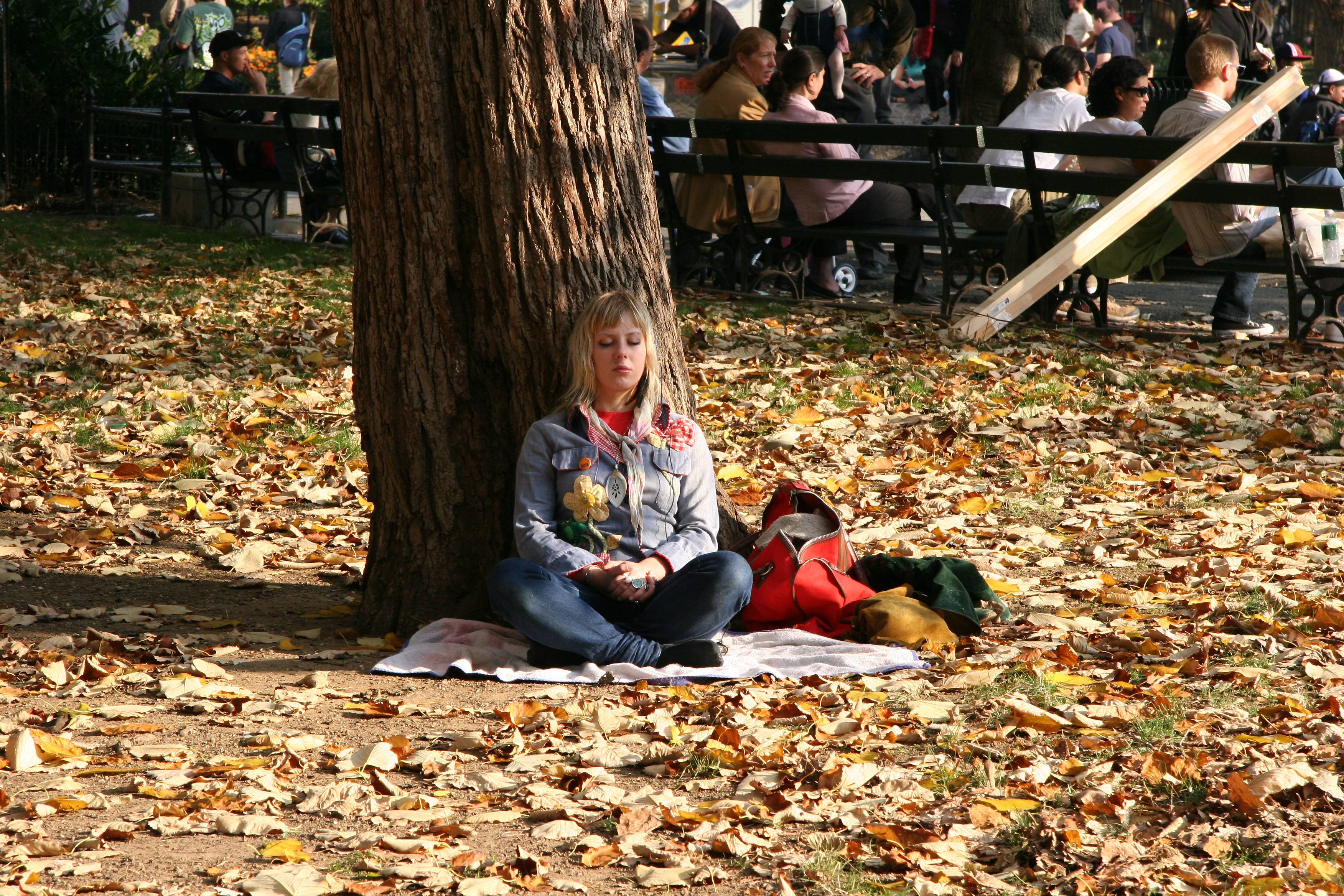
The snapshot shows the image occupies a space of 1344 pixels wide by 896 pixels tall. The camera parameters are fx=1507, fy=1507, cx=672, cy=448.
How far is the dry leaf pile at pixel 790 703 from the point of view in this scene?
2.90 m

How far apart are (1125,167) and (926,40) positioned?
996cm

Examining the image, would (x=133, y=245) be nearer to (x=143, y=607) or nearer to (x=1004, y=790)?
(x=143, y=607)

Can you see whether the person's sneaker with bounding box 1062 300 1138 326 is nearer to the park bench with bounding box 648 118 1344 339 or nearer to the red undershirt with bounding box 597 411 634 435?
the park bench with bounding box 648 118 1344 339

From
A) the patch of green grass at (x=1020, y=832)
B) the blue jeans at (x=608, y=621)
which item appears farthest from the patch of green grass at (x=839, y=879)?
the blue jeans at (x=608, y=621)

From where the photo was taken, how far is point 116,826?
304 centimetres

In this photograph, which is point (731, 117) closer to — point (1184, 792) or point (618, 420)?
point (618, 420)

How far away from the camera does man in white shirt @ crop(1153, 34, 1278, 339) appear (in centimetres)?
838

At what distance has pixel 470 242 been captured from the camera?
439 cm

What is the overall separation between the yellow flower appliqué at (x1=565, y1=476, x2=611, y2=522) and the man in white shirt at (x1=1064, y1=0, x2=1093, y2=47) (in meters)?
15.5

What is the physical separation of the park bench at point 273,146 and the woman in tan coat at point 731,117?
10.1 ft

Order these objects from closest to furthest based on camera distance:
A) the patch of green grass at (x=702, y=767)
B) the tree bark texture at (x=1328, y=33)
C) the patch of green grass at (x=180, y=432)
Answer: the patch of green grass at (x=702, y=767) < the patch of green grass at (x=180, y=432) < the tree bark texture at (x=1328, y=33)

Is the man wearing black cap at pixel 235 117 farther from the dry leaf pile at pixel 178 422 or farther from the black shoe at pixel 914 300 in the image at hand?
the black shoe at pixel 914 300

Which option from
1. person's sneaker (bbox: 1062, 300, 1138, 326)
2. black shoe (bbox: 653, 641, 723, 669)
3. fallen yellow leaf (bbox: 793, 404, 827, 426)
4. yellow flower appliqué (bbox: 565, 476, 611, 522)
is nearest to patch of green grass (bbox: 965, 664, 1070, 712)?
black shoe (bbox: 653, 641, 723, 669)

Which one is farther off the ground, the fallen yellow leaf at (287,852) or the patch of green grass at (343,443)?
the patch of green grass at (343,443)
